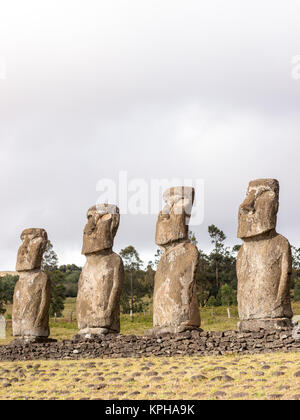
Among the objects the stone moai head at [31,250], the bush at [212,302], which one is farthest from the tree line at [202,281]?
the stone moai head at [31,250]

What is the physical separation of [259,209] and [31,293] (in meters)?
7.11

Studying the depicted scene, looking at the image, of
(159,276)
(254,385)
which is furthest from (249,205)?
(254,385)

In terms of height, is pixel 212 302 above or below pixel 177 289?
above

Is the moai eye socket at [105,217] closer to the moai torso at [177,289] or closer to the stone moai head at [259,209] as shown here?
the moai torso at [177,289]

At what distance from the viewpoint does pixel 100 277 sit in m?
15.9

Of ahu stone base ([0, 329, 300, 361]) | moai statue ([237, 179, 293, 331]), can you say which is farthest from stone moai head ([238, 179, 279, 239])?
ahu stone base ([0, 329, 300, 361])

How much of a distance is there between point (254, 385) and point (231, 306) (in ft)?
90.7

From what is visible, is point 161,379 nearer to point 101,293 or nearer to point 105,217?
point 101,293

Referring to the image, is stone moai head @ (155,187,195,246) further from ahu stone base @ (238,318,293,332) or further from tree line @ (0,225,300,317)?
tree line @ (0,225,300,317)

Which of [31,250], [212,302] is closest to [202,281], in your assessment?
[212,302]
